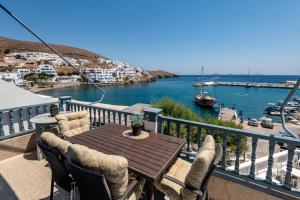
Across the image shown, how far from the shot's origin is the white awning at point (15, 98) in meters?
3.77

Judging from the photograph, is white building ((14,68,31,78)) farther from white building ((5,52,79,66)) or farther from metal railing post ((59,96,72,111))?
metal railing post ((59,96,72,111))

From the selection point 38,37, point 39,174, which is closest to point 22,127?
point 39,174

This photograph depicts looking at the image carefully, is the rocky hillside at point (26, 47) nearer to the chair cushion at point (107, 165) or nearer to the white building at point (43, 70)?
the white building at point (43, 70)

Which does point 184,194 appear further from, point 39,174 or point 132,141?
point 39,174

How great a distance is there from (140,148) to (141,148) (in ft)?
0.04

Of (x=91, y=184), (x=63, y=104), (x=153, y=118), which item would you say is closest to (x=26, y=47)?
(x=63, y=104)

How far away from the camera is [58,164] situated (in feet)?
5.98

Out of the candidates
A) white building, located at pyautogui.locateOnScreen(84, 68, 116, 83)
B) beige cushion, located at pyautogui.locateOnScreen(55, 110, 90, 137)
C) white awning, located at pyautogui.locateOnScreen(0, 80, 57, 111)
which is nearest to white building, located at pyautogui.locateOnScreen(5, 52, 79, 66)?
white building, located at pyautogui.locateOnScreen(84, 68, 116, 83)

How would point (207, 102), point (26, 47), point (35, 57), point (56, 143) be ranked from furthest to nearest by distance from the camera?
point (26, 47) → point (35, 57) → point (207, 102) → point (56, 143)

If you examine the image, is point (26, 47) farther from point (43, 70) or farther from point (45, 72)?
point (45, 72)

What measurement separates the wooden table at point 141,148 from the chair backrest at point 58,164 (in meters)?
0.44

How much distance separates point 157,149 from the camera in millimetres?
2133

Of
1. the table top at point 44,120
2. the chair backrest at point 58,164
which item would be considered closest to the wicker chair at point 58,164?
the chair backrest at point 58,164

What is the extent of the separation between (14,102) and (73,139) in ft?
8.20
